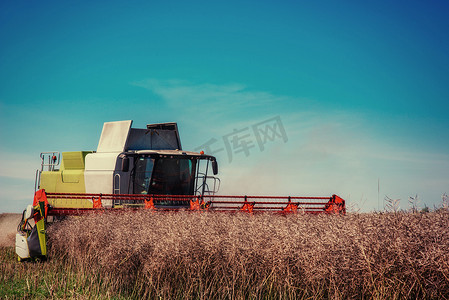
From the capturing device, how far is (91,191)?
38.0 ft

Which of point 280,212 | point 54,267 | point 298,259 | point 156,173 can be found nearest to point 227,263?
point 298,259

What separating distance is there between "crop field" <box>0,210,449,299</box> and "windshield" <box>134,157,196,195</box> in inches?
154

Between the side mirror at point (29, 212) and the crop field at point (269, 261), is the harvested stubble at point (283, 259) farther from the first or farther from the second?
the side mirror at point (29, 212)

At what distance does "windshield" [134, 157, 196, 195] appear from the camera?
1087cm

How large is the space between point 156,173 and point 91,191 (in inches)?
83.9

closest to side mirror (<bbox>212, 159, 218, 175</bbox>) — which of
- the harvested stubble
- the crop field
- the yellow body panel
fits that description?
the yellow body panel

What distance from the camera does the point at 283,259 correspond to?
459cm

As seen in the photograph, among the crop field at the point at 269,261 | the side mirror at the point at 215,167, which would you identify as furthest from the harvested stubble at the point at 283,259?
the side mirror at the point at 215,167

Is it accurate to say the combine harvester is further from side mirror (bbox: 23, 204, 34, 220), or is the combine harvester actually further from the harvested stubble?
the harvested stubble

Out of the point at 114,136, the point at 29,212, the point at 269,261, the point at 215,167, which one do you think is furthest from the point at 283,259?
the point at 114,136

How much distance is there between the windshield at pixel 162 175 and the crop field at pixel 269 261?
3924 mm

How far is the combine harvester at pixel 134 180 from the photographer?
31.2ft

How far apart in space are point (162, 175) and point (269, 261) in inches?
261

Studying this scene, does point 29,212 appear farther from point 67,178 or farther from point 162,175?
point 67,178
